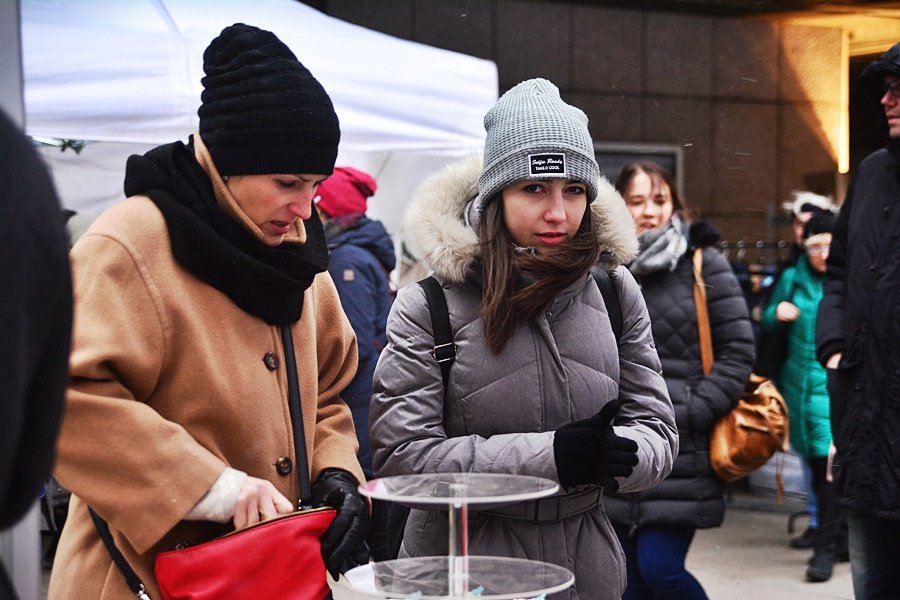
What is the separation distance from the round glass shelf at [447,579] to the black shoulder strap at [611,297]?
0.80 meters

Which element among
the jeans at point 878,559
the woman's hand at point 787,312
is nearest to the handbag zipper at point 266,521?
the jeans at point 878,559

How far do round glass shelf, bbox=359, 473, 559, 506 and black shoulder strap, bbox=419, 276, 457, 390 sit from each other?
0.53 meters

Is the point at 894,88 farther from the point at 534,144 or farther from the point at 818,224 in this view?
the point at 818,224

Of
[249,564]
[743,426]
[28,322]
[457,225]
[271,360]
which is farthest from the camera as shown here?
[743,426]

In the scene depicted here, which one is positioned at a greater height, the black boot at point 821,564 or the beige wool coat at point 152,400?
the beige wool coat at point 152,400

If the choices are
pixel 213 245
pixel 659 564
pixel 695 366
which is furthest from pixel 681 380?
pixel 213 245

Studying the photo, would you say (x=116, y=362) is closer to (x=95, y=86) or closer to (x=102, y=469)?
(x=102, y=469)

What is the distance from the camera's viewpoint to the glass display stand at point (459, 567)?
1.79 m

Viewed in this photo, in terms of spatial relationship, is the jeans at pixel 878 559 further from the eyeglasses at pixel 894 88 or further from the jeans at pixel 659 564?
the eyeglasses at pixel 894 88

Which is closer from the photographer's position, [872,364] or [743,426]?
[872,364]

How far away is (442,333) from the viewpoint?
245 centimetres

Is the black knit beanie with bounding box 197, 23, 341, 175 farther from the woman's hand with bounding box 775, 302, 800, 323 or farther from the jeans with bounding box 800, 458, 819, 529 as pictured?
the jeans with bounding box 800, 458, 819, 529

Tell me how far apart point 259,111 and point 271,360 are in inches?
18.5

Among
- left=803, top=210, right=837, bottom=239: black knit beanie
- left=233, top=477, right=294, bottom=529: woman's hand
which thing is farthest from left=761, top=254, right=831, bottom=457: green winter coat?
left=233, top=477, right=294, bottom=529: woman's hand
